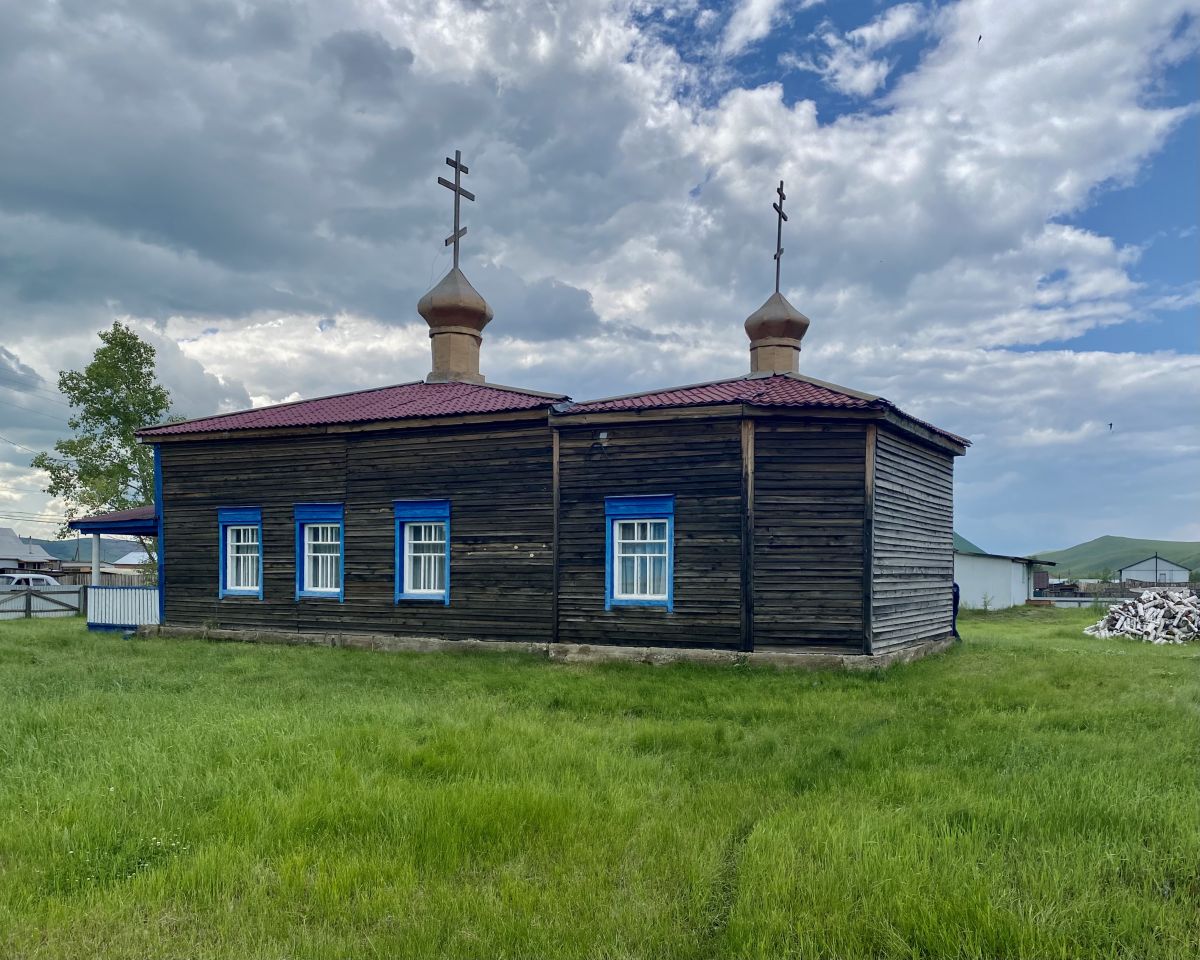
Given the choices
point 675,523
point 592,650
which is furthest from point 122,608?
point 675,523

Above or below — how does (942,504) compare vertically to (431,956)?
above

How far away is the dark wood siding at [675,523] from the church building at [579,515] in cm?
3

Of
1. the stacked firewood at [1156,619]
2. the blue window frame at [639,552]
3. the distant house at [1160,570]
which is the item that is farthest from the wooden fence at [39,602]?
the distant house at [1160,570]

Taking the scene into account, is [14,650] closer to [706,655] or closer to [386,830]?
[706,655]

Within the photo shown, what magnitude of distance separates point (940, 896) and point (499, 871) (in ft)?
7.61

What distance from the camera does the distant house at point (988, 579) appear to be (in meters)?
32.8

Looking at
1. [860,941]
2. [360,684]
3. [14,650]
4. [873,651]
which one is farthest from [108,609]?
[860,941]

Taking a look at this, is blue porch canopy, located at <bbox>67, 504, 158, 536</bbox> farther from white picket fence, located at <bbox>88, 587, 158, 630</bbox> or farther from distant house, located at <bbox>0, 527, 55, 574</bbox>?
distant house, located at <bbox>0, 527, 55, 574</bbox>

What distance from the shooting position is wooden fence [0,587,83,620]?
984 inches

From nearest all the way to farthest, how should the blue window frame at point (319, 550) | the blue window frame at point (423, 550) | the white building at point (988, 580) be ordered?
the blue window frame at point (423, 550) → the blue window frame at point (319, 550) → the white building at point (988, 580)

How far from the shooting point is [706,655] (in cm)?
1256

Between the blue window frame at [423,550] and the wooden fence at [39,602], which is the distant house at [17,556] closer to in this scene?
the wooden fence at [39,602]

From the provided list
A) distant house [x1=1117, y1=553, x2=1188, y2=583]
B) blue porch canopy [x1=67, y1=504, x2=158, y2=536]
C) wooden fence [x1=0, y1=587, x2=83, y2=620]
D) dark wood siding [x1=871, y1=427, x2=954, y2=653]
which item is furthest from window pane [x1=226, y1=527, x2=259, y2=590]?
distant house [x1=1117, y1=553, x2=1188, y2=583]

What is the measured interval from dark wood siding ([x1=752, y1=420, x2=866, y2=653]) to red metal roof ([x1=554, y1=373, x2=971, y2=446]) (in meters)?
0.42
